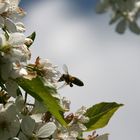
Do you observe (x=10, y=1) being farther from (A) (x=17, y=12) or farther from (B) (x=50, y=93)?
(B) (x=50, y=93)

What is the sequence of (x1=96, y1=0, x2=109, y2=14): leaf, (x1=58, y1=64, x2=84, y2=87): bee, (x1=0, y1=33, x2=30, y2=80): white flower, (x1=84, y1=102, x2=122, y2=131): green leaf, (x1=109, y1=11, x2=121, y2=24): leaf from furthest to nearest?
(x1=109, y1=11, x2=121, y2=24): leaf → (x1=96, y1=0, x2=109, y2=14): leaf → (x1=84, y1=102, x2=122, y2=131): green leaf → (x1=58, y1=64, x2=84, y2=87): bee → (x1=0, y1=33, x2=30, y2=80): white flower

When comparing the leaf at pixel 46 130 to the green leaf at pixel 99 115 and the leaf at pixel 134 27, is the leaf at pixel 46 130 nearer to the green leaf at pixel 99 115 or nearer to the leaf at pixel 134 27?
the green leaf at pixel 99 115

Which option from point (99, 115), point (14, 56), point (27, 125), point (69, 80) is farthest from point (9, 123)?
point (99, 115)

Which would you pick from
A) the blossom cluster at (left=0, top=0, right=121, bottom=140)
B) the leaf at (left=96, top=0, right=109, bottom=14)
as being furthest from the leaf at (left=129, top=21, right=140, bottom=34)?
the blossom cluster at (left=0, top=0, right=121, bottom=140)

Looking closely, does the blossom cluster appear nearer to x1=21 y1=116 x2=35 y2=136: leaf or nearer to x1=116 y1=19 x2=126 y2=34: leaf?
x1=21 y1=116 x2=35 y2=136: leaf

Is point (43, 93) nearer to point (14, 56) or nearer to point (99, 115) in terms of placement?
point (14, 56)

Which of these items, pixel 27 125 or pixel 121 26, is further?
pixel 121 26

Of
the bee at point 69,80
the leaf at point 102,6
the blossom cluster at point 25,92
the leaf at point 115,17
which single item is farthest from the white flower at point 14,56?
the leaf at point 115,17
